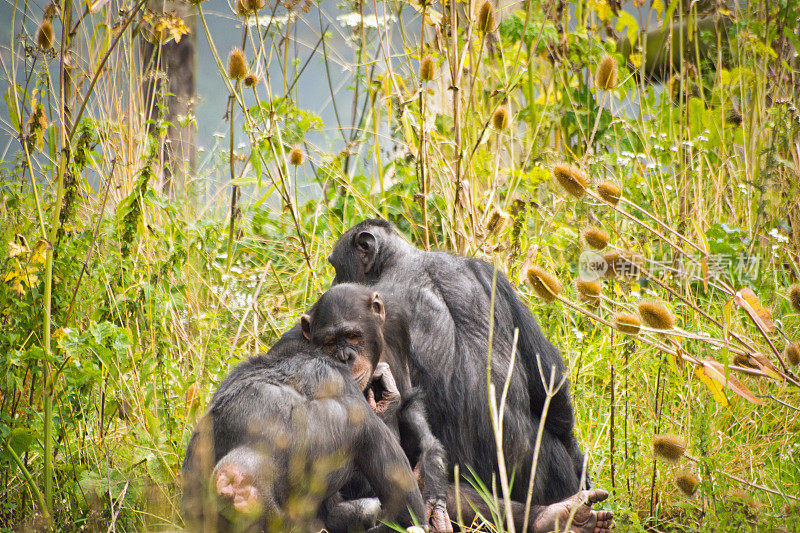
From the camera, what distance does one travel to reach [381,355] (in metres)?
3.34

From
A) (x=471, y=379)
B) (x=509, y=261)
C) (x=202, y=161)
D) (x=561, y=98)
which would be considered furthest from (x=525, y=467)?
(x=202, y=161)

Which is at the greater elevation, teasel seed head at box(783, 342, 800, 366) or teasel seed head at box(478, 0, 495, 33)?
teasel seed head at box(478, 0, 495, 33)

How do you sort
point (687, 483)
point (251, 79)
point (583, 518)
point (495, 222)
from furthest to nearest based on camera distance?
point (495, 222), point (251, 79), point (583, 518), point (687, 483)

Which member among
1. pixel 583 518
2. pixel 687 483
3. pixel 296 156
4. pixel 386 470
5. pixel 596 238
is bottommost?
pixel 583 518

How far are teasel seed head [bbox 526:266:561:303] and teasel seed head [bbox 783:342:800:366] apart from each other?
2.71ft

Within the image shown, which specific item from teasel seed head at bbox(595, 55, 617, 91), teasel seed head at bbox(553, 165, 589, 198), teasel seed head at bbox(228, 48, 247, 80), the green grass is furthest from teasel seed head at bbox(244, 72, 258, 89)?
teasel seed head at bbox(553, 165, 589, 198)

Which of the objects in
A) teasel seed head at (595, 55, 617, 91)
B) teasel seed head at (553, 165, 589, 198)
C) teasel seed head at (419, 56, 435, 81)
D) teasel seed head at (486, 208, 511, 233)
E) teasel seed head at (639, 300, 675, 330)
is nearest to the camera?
teasel seed head at (639, 300, 675, 330)

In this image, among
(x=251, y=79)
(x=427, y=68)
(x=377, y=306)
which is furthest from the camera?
(x=427, y=68)

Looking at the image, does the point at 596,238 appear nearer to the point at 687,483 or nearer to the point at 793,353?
the point at 793,353

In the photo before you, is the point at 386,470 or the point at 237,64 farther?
the point at 237,64

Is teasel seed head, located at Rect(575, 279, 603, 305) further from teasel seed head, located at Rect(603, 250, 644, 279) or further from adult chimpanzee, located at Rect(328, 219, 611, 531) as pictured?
adult chimpanzee, located at Rect(328, 219, 611, 531)

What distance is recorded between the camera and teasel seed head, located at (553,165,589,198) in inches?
118

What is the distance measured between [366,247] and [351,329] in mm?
816

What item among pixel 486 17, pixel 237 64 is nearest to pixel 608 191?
pixel 486 17
